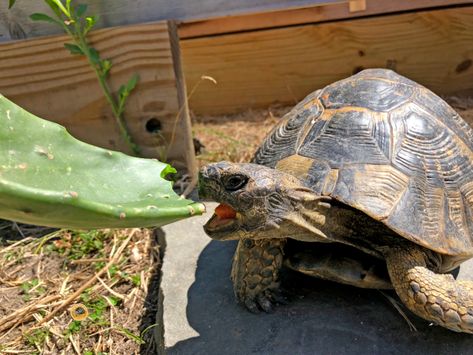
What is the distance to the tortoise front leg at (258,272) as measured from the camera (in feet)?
5.69

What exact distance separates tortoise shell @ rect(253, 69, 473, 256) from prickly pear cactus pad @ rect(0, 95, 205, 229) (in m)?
0.71

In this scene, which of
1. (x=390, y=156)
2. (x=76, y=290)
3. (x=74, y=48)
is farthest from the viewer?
(x=74, y=48)

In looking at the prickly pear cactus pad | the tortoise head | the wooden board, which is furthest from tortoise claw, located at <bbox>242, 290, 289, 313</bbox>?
the wooden board

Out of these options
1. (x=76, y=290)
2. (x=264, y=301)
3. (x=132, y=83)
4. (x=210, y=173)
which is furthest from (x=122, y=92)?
(x=264, y=301)

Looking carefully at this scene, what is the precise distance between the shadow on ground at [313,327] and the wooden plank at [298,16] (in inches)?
83.1

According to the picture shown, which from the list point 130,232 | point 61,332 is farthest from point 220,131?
point 61,332

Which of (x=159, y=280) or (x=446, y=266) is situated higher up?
(x=446, y=266)

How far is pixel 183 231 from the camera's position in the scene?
2.42 metres

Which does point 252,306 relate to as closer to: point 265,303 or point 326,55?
point 265,303

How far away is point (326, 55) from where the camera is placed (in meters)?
3.58

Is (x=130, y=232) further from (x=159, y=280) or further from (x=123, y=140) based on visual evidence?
(x=123, y=140)

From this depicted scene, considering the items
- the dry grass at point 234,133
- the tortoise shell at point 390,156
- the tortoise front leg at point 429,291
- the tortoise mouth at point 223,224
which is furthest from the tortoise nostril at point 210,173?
the dry grass at point 234,133

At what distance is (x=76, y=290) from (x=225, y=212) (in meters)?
0.96

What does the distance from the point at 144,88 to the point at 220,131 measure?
1.08 meters
